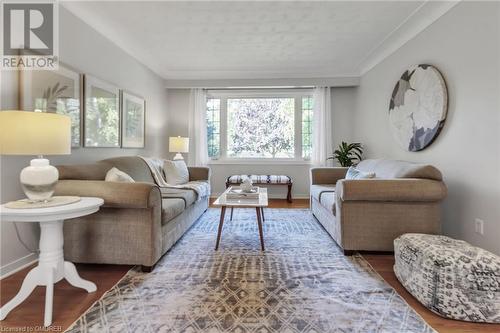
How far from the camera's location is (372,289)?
1.84 metres

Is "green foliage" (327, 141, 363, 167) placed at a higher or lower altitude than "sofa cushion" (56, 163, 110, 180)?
higher

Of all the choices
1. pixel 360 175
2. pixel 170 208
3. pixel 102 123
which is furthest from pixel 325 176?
pixel 102 123

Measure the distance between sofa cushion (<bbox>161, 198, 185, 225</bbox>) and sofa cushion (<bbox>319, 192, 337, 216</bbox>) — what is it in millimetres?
1522

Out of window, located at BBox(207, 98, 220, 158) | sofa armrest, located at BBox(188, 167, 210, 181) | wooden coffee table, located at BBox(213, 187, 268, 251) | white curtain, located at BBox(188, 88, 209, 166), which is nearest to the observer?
wooden coffee table, located at BBox(213, 187, 268, 251)

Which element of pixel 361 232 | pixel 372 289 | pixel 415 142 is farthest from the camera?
pixel 415 142

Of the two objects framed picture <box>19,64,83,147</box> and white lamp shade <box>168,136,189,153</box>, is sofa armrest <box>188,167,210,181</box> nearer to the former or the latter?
white lamp shade <box>168,136,189,153</box>

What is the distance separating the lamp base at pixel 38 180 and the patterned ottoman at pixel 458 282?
7.83ft

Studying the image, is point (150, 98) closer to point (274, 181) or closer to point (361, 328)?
point (274, 181)

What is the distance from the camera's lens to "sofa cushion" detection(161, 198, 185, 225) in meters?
2.24

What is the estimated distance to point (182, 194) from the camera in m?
2.94

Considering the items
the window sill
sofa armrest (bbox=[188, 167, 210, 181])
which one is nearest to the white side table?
sofa armrest (bbox=[188, 167, 210, 181])

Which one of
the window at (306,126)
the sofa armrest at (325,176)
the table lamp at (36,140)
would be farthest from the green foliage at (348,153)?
the table lamp at (36,140)

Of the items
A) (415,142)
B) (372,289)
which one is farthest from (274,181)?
(372,289)

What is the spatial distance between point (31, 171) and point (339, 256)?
242 centimetres
